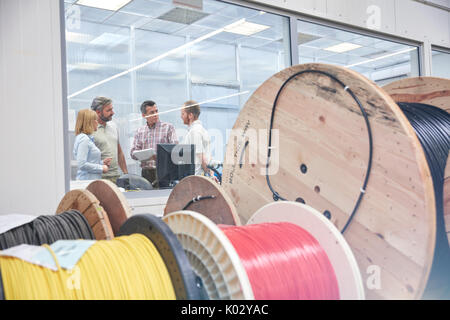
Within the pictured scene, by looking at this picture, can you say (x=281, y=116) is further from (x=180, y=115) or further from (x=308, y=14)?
(x=308, y=14)

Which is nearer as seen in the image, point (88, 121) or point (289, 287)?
point (289, 287)

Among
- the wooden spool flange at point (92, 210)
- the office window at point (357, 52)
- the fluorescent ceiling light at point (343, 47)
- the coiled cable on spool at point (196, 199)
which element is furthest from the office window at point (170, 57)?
the coiled cable on spool at point (196, 199)

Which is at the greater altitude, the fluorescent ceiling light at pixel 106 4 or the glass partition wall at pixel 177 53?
the fluorescent ceiling light at pixel 106 4

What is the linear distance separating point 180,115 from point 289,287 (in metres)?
2.86

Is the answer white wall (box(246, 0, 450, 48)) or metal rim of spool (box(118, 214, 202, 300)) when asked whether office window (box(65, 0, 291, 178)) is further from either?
metal rim of spool (box(118, 214, 202, 300))

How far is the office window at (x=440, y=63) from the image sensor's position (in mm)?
5664

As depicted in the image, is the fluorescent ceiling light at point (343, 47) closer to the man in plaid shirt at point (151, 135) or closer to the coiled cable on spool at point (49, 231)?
the man in plaid shirt at point (151, 135)

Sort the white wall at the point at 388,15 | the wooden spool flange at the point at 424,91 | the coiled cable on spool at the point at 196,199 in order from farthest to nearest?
the white wall at the point at 388,15
the wooden spool flange at the point at 424,91
the coiled cable on spool at the point at 196,199

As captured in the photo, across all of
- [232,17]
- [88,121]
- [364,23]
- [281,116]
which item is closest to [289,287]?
[281,116]

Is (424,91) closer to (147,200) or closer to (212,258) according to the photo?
(212,258)

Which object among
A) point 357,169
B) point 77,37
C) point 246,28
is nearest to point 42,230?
point 357,169

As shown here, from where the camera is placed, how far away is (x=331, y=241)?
48.4 inches

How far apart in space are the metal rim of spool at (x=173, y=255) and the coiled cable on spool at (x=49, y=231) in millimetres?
385

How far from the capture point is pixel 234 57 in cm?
435
